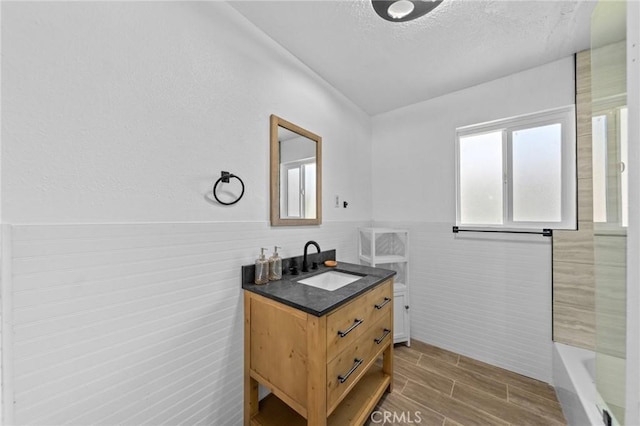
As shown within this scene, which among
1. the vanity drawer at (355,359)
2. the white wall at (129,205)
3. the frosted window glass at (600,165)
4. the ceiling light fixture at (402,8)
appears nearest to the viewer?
the white wall at (129,205)

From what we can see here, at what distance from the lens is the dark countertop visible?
3.54 feet

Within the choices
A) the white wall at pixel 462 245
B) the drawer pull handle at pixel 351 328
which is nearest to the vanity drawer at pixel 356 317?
the drawer pull handle at pixel 351 328

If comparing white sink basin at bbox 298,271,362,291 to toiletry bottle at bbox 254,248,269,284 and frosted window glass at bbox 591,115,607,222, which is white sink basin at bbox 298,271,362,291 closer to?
toiletry bottle at bbox 254,248,269,284

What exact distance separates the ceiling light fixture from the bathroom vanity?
1.56 m

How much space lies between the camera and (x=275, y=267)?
57.7 inches

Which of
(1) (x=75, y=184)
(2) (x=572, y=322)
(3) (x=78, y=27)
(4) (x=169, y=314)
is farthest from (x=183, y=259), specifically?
(2) (x=572, y=322)

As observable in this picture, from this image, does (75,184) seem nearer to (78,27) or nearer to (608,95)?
A: (78,27)

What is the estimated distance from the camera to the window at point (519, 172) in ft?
5.79

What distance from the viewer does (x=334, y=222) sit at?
6.91 ft

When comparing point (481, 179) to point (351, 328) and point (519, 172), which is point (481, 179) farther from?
point (351, 328)

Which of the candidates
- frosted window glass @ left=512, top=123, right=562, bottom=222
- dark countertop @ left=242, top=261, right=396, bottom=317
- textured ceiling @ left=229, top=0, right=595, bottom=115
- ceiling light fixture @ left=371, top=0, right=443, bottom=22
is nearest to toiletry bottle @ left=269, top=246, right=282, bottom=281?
dark countertop @ left=242, top=261, right=396, bottom=317

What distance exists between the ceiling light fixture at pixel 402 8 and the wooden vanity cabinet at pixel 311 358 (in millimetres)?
1604

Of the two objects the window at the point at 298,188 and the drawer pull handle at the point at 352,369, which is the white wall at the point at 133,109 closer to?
the window at the point at 298,188

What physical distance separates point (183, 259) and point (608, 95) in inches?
75.4
